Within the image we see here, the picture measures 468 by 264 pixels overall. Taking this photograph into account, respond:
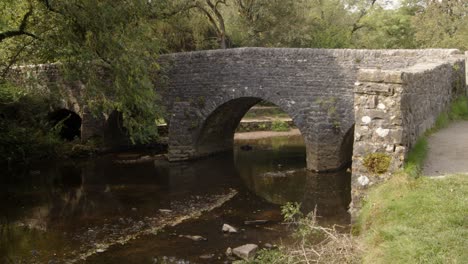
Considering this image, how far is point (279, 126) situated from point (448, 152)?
1766 centimetres

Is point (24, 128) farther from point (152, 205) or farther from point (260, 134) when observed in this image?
point (260, 134)

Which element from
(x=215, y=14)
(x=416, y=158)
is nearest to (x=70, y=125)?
(x=215, y=14)

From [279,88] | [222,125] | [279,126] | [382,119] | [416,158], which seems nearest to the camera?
[382,119]

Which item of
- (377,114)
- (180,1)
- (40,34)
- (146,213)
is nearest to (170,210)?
(146,213)

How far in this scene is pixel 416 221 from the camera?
533cm

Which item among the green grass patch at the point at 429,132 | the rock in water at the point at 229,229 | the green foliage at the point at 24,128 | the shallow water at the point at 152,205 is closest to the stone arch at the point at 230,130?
the shallow water at the point at 152,205

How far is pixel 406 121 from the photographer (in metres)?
6.78

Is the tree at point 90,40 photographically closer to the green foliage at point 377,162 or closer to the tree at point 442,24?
the green foliage at point 377,162

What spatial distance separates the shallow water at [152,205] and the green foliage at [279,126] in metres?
5.32

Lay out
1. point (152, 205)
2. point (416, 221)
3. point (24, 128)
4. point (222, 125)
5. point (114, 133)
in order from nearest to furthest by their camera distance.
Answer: point (416, 221) < point (152, 205) < point (24, 128) < point (222, 125) < point (114, 133)

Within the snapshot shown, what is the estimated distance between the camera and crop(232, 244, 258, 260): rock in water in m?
9.15

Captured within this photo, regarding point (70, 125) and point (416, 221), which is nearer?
point (416, 221)

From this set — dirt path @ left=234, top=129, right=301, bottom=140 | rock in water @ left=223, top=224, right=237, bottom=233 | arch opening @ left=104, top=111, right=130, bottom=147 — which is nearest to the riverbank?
rock in water @ left=223, top=224, right=237, bottom=233

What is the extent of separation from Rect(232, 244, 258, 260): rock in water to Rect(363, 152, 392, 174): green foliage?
3182 millimetres
